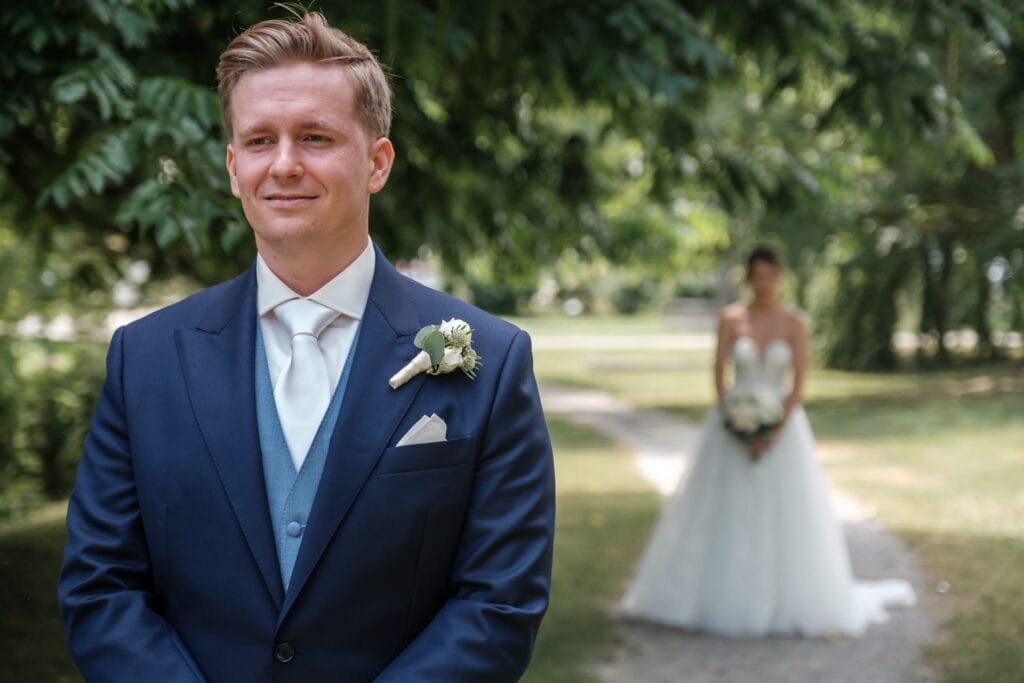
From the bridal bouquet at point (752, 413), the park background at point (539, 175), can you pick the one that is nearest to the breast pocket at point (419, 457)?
the park background at point (539, 175)

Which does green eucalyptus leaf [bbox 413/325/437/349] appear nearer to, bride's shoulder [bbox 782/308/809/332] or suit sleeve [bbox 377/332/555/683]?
suit sleeve [bbox 377/332/555/683]

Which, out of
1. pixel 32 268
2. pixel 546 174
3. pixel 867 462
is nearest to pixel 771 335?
pixel 546 174

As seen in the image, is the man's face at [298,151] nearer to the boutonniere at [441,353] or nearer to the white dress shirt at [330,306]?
the white dress shirt at [330,306]

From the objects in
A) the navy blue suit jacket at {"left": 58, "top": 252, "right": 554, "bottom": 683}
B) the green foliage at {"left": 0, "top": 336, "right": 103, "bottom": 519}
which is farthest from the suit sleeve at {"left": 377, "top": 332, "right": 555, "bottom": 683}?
the green foliage at {"left": 0, "top": 336, "right": 103, "bottom": 519}

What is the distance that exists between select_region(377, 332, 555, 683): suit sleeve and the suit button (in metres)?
0.17

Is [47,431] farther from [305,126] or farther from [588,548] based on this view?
[305,126]

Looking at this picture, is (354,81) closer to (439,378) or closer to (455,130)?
(439,378)

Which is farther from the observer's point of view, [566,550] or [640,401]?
[640,401]

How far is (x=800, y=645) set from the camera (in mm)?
6926

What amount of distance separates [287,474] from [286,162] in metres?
0.57

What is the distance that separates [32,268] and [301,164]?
8.16 m

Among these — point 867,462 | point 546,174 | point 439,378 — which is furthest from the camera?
point 867,462

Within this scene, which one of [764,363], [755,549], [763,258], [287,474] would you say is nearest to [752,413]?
[764,363]

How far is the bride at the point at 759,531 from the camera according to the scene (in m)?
7.26
